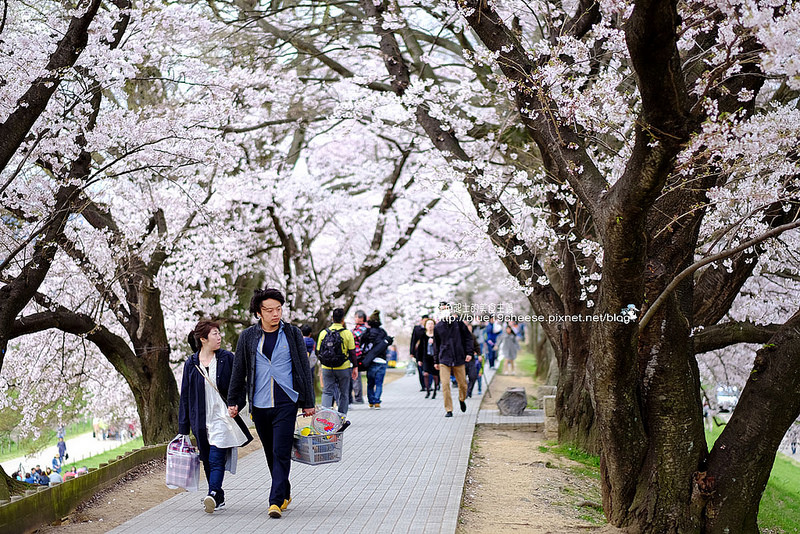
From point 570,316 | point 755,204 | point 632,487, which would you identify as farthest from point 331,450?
point 570,316

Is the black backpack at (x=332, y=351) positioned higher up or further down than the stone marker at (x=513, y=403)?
higher up

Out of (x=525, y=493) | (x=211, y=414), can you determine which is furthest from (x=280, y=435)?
(x=525, y=493)

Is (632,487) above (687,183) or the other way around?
the other way around

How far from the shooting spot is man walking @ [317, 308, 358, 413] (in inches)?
487

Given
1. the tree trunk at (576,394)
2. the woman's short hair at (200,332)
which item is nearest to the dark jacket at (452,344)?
the tree trunk at (576,394)

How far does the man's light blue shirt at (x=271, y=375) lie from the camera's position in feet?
21.4

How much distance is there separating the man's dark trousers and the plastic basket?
13 centimetres

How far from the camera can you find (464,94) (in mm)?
11914

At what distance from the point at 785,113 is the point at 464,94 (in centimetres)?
538

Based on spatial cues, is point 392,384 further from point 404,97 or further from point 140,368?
point 404,97

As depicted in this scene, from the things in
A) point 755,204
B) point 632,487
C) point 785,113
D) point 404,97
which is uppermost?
point 404,97

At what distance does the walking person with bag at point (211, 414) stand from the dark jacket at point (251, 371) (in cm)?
22

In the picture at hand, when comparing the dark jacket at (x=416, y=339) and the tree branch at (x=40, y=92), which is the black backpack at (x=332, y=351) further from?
the tree branch at (x=40, y=92)

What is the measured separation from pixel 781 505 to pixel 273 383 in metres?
11.0
